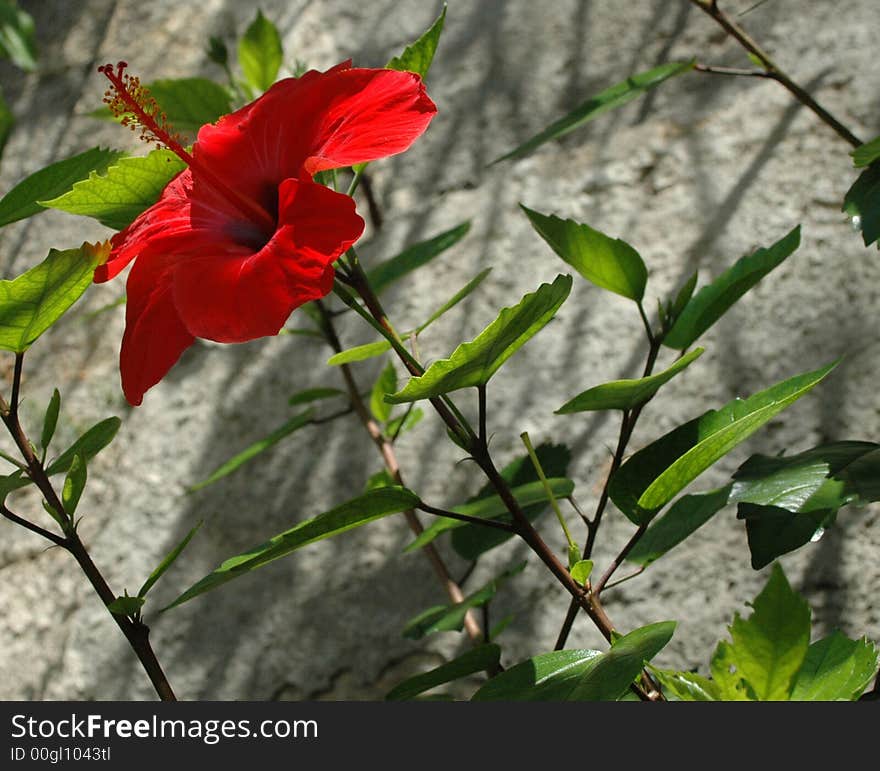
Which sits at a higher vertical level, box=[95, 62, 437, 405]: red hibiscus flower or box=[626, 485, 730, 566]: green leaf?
box=[95, 62, 437, 405]: red hibiscus flower

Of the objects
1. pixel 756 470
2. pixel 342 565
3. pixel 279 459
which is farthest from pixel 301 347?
pixel 756 470

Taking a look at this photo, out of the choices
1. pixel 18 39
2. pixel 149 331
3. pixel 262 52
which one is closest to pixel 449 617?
pixel 149 331

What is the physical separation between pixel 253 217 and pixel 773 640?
457 millimetres

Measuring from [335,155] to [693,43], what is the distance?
1066 mm

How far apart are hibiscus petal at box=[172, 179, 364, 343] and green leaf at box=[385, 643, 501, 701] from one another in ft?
1.25

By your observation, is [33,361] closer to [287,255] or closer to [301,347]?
[301,347]

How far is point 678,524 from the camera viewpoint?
3.01ft

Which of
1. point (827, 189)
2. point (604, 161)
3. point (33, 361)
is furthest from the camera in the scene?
point (33, 361)

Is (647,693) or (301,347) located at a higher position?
(301,347)

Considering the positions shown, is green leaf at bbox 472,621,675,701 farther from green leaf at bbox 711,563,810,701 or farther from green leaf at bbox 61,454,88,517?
green leaf at bbox 61,454,88,517

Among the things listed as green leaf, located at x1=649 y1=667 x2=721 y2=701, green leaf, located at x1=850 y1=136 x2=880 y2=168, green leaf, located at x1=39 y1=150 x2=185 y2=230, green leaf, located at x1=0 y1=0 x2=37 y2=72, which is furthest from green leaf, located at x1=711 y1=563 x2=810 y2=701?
green leaf, located at x1=0 y1=0 x2=37 y2=72

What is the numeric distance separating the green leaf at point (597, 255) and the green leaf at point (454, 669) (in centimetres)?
34

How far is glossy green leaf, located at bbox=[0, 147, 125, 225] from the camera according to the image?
32.9 inches

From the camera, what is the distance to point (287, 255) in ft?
2.11
